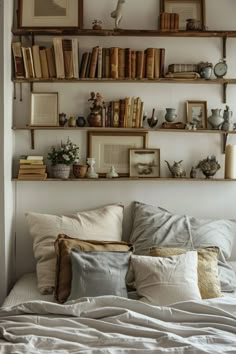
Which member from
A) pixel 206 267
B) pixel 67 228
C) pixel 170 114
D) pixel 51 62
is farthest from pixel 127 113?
pixel 206 267

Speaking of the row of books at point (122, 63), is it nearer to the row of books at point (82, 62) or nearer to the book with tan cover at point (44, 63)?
the row of books at point (82, 62)

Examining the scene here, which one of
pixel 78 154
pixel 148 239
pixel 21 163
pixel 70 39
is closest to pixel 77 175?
pixel 78 154

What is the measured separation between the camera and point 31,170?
3.55 meters

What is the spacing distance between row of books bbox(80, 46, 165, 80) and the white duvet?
5.25 ft

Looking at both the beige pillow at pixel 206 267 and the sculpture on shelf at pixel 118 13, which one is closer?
the beige pillow at pixel 206 267

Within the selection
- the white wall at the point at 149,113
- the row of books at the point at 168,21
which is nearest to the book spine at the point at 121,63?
the white wall at the point at 149,113

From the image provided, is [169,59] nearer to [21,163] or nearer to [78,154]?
[78,154]

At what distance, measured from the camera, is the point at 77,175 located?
358cm

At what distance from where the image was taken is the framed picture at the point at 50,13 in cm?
355

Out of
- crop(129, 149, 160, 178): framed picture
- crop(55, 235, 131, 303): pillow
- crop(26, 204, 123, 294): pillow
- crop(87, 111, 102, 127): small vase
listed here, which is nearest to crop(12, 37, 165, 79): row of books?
crop(87, 111, 102, 127): small vase

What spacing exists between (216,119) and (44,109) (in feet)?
3.92

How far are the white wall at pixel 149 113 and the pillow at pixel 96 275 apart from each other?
0.75 meters

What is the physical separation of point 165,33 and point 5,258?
1857 mm

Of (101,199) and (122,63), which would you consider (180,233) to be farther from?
(122,63)
